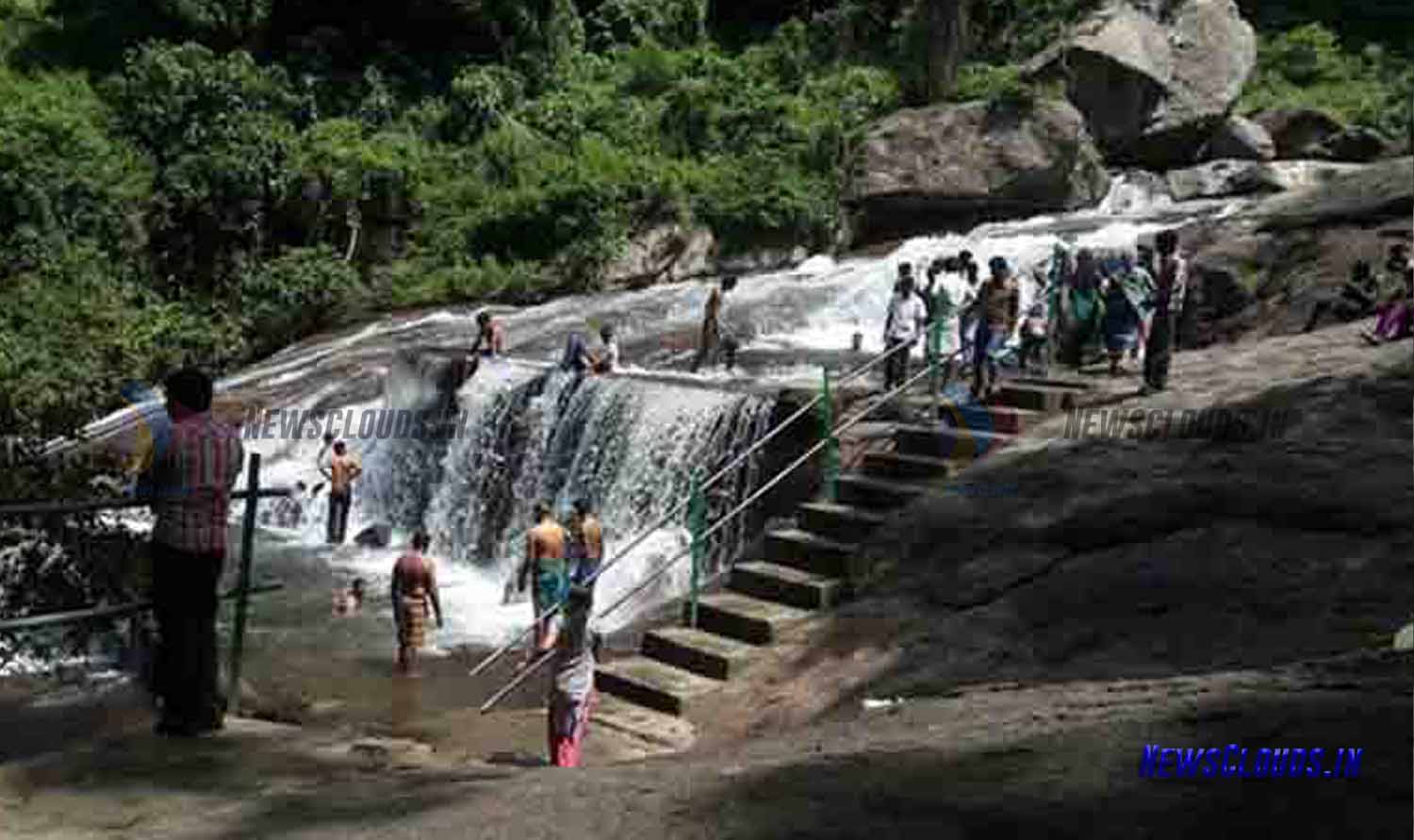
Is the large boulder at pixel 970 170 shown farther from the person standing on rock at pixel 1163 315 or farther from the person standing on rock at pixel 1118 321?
the person standing on rock at pixel 1163 315

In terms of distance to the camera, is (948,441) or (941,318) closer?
(948,441)

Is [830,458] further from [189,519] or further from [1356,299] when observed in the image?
[189,519]

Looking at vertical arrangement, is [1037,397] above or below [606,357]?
above

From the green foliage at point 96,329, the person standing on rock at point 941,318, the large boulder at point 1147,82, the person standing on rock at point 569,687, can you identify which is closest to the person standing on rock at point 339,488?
the person standing on rock at point 941,318

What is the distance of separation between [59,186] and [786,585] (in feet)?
79.4

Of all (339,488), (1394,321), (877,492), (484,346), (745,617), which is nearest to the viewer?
(745,617)

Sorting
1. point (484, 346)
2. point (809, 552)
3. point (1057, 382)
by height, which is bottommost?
point (809, 552)

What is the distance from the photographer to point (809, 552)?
11.3 m

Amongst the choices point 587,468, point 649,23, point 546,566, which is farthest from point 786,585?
point 649,23

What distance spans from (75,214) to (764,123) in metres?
13.7

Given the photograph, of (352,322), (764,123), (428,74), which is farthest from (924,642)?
(428,74)

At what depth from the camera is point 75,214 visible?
30.4m

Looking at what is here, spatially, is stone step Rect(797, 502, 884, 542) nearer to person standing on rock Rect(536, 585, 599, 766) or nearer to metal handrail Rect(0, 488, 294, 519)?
person standing on rock Rect(536, 585, 599, 766)

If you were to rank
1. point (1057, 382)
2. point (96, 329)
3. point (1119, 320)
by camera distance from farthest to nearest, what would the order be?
point (96, 329), point (1119, 320), point (1057, 382)
